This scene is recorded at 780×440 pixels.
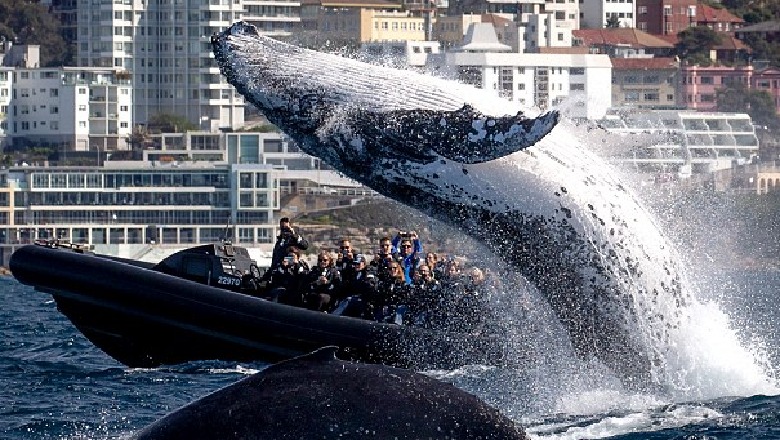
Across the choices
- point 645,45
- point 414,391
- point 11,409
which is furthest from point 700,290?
point 645,45

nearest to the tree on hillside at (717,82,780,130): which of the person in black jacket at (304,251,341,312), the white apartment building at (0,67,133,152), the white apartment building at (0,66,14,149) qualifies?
the white apartment building at (0,67,133,152)

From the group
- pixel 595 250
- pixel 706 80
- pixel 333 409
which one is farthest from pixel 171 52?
pixel 333 409

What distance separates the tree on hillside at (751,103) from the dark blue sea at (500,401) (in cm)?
9366

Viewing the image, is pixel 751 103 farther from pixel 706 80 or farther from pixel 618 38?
pixel 618 38

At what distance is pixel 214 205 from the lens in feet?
311

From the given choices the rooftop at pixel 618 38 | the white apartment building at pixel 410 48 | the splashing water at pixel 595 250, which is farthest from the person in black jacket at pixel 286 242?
the rooftop at pixel 618 38

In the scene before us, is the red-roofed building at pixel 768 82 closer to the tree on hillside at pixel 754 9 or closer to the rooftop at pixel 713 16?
the rooftop at pixel 713 16

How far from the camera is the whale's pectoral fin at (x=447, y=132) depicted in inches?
764

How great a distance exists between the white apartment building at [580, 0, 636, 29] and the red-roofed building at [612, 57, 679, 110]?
59.9 ft

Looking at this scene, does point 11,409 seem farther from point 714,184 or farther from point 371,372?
point 714,184

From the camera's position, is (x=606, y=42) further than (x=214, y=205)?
Yes

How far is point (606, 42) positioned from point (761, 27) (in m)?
11.9

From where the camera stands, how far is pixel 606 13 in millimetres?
145000

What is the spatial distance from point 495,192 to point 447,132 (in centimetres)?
115
